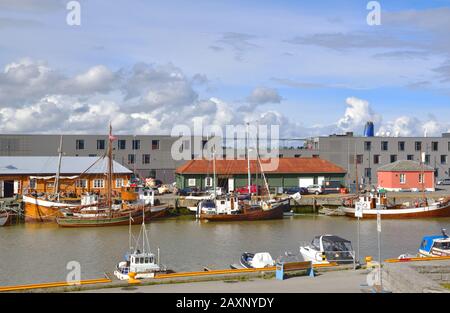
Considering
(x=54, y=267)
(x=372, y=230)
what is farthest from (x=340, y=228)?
(x=54, y=267)

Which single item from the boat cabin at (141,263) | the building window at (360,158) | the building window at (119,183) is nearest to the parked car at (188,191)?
the building window at (119,183)

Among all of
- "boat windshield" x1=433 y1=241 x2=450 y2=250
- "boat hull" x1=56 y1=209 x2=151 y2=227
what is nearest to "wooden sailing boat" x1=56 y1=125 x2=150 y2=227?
"boat hull" x1=56 y1=209 x2=151 y2=227

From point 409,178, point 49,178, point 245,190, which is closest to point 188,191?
point 245,190

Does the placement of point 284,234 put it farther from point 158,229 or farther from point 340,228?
point 158,229

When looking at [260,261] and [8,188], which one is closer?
[260,261]

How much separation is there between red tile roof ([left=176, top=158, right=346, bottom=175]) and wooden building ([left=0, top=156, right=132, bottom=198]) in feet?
31.2

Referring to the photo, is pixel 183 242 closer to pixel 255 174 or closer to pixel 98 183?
pixel 98 183

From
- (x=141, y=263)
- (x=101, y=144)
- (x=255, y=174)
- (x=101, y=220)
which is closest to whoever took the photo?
(x=141, y=263)

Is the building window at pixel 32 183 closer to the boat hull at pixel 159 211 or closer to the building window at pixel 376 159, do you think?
the boat hull at pixel 159 211

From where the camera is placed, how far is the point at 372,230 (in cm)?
4788

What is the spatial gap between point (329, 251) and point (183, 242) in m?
13.4

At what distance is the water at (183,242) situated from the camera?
3186 cm

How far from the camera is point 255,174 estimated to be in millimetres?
74188

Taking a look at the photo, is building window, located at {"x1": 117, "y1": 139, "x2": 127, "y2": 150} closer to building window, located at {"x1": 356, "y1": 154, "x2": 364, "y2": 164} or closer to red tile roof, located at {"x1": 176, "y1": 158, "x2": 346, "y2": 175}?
red tile roof, located at {"x1": 176, "y1": 158, "x2": 346, "y2": 175}
